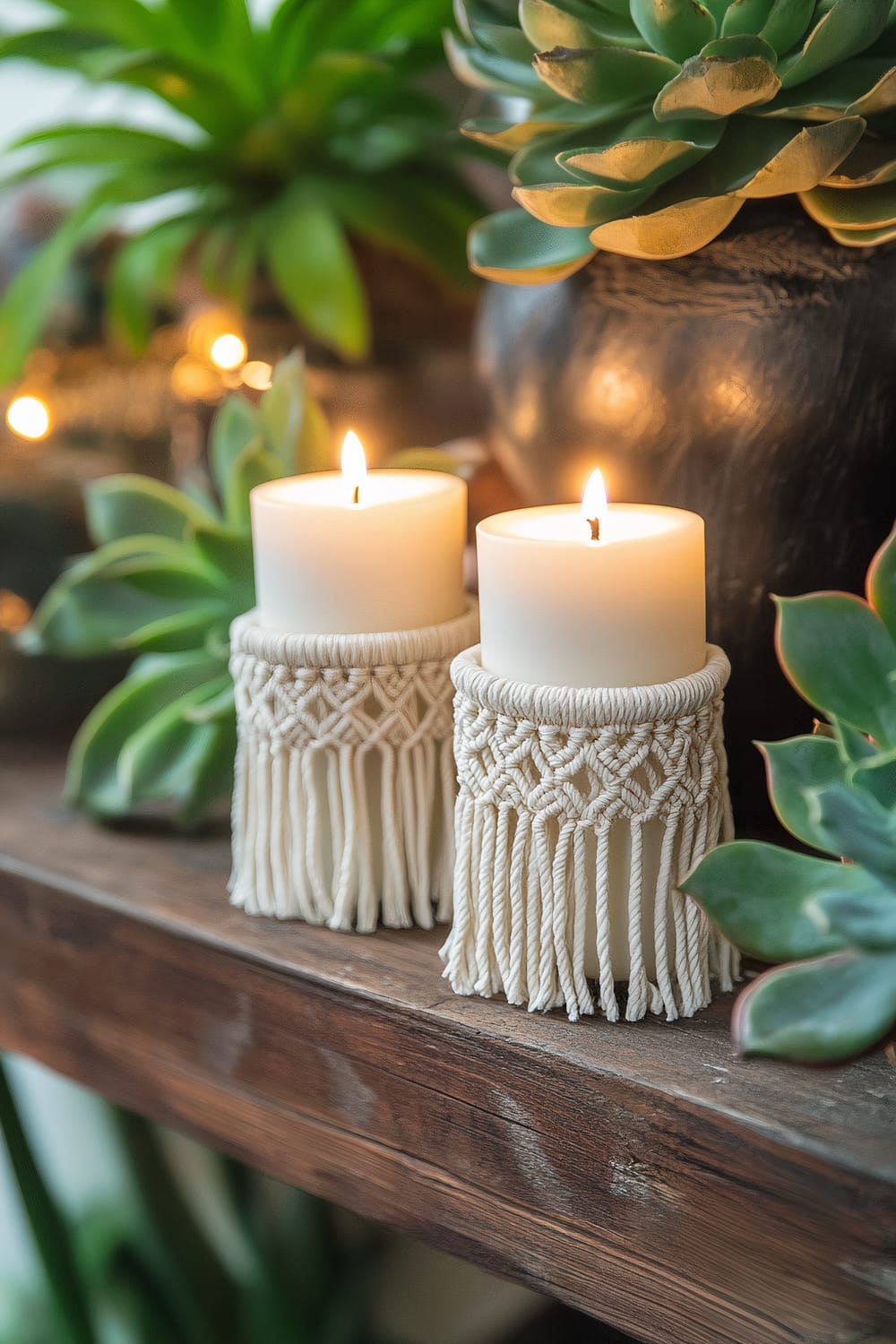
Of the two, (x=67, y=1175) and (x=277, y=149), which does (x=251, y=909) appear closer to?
(x=67, y=1175)

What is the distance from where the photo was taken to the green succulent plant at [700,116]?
1.55ft

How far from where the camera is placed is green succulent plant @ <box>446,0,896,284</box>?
472 millimetres

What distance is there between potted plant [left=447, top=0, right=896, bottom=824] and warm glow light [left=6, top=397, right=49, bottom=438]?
0.36m

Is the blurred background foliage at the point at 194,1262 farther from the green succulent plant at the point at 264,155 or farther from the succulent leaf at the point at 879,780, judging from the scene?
the green succulent plant at the point at 264,155

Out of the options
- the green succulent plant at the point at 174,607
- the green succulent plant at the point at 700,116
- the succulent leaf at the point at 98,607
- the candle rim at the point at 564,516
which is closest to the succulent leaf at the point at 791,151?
the green succulent plant at the point at 700,116

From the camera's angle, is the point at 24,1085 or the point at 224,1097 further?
the point at 24,1085

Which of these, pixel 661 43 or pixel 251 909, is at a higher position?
pixel 661 43

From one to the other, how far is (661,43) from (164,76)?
1.33 feet

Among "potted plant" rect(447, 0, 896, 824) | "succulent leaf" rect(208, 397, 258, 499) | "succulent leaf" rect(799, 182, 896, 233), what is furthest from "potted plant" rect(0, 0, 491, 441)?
"succulent leaf" rect(799, 182, 896, 233)

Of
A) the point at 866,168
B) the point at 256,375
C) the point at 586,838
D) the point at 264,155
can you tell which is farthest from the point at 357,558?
the point at 264,155

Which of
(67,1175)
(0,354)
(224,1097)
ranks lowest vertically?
(67,1175)

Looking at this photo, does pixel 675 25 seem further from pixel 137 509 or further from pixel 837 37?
pixel 137 509

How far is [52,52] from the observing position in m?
0.85

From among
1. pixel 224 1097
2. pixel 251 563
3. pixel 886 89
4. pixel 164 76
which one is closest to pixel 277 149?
pixel 164 76
